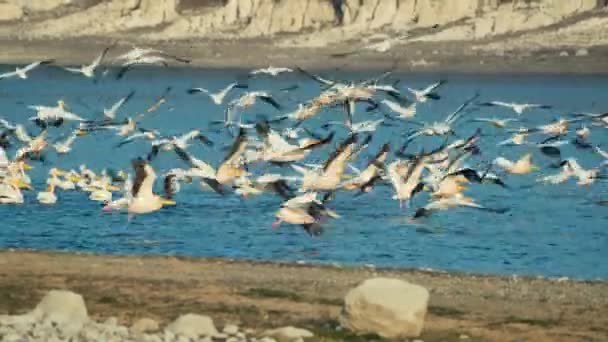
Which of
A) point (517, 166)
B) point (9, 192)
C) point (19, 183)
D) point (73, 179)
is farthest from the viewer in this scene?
point (517, 166)

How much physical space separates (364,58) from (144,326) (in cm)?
7002

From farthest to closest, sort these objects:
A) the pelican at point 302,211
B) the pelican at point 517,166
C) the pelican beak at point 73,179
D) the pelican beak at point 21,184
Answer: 1. the pelican at point 517,166
2. the pelican beak at point 73,179
3. the pelican beak at point 21,184
4. the pelican at point 302,211

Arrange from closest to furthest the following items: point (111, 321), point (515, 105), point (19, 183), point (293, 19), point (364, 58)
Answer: point (111, 321), point (19, 183), point (515, 105), point (364, 58), point (293, 19)

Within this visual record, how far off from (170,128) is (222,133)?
12.1 feet

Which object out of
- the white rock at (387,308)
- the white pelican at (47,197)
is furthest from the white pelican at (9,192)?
the white rock at (387,308)

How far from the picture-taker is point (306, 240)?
26656 millimetres

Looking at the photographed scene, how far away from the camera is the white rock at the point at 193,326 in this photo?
15378 millimetres

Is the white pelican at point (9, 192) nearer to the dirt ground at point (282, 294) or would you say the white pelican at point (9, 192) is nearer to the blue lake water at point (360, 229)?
the blue lake water at point (360, 229)

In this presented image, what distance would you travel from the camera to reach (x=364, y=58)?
85.5 m

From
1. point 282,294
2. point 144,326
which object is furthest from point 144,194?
point 144,326

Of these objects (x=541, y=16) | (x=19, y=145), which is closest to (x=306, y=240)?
(x=19, y=145)

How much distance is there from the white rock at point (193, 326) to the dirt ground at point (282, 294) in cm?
110

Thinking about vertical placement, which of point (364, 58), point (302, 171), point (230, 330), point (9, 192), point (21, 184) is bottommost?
point (364, 58)

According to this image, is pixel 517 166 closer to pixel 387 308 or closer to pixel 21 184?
pixel 21 184
